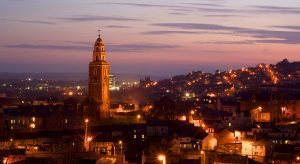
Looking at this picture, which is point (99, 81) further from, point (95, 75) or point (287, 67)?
point (287, 67)

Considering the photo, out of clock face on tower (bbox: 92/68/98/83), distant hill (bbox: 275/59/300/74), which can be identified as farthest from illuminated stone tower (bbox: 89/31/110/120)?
distant hill (bbox: 275/59/300/74)

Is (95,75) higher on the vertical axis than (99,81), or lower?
higher

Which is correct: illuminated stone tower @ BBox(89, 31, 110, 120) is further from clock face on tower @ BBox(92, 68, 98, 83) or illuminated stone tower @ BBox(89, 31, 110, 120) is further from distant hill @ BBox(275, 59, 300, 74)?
distant hill @ BBox(275, 59, 300, 74)

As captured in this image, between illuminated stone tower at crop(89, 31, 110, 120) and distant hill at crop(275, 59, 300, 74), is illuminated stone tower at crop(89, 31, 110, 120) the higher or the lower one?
the lower one

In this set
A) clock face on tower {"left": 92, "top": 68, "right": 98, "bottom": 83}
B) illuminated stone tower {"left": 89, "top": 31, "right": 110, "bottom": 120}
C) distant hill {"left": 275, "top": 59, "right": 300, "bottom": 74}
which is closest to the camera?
illuminated stone tower {"left": 89, "top": 31, "right": 110, "bottom": 120}

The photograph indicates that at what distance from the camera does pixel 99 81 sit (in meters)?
→ 60.1

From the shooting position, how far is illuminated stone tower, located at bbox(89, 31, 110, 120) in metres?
59.1

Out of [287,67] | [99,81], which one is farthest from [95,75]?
[287,67]

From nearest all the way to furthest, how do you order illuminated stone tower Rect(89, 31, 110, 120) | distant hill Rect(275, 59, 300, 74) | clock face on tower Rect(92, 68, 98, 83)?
illuminated stone tower Rect(89, 31, 110, 120) < clock face on tower Rect(92, 68, 98, 83) < distant hill Rect(275, 59, 300, 74)

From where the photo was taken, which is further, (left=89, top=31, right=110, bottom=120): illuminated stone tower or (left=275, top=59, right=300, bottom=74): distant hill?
(left=275, top=59, right=300, bottom=74): distant hill

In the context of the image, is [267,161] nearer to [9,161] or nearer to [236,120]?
[9,161]

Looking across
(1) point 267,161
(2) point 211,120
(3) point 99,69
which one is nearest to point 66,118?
(3) point 99,69

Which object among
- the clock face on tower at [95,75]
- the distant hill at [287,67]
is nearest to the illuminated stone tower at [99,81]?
the clock face on tower at [95,75]

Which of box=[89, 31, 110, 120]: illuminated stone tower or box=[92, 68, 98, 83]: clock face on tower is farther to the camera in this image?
box=[92, 68, 98, 83]: clock face on tower
